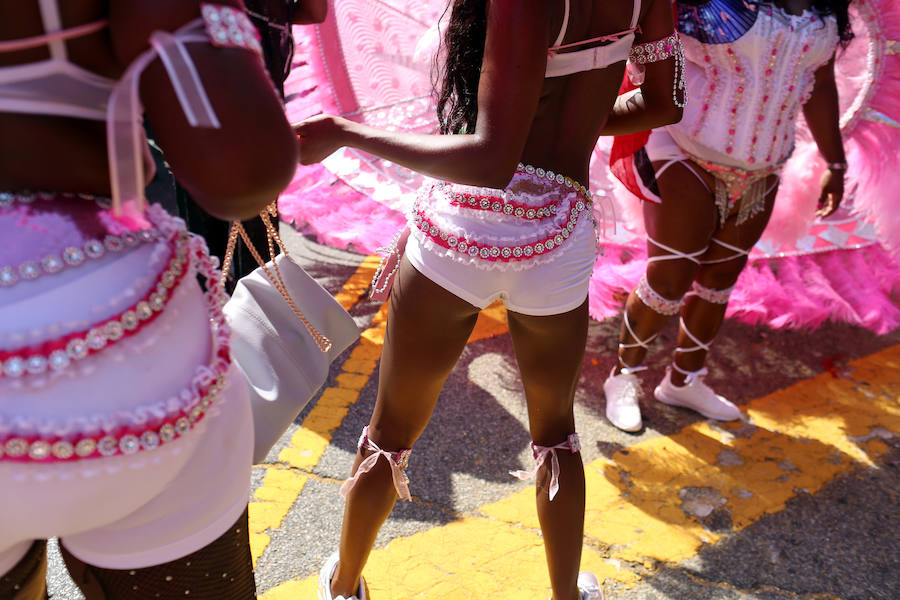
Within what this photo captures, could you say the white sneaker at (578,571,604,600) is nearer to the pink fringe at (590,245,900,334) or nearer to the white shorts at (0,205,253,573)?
the white shorts at (0,205,253,573)

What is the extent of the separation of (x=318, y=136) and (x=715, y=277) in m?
2.03

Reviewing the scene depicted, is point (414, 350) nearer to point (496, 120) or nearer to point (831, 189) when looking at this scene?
point (496, 120)

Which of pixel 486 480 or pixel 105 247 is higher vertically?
pixel 105 247

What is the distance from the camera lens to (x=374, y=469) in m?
1.81

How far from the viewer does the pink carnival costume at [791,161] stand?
2.58 meters

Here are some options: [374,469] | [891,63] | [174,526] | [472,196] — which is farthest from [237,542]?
[891,63]

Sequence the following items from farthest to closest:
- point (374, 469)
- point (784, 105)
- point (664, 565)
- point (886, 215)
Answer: point (886, 215) < point (784, 105) < point (664, 565) < point (374, 469)

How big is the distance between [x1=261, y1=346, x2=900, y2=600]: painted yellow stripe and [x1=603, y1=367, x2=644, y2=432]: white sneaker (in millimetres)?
108

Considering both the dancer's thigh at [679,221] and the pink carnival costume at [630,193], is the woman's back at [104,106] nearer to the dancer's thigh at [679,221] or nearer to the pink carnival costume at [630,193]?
the dancer's thigh at [679,221]

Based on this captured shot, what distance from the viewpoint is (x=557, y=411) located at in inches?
70.7

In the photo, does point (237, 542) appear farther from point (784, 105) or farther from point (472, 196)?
point (784, 105)

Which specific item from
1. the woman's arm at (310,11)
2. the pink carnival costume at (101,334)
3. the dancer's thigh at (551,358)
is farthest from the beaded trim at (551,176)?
the pink carnival costume at (101,334)

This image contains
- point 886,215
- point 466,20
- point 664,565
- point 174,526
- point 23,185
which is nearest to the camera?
point 23,185

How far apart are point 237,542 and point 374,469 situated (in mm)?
726
